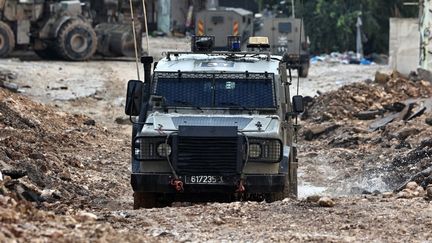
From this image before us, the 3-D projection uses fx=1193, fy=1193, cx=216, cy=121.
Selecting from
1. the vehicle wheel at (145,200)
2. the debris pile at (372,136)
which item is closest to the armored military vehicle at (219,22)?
the debris pile at (372,136)

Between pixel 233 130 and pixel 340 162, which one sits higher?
pixel 233 130

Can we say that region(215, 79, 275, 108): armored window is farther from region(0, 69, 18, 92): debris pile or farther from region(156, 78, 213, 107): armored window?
region(0, 69, 18, 92): debris pile

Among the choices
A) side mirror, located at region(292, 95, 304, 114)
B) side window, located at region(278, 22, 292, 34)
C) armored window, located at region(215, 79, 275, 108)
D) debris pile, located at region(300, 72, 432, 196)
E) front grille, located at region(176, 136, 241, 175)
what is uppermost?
armored window, located at region(215, 79, 275, 108)

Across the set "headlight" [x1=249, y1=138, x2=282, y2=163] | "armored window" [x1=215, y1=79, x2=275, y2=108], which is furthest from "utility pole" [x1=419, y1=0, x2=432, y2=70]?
"headlight" [x1=249, y1=138, x2=282, y2=163]

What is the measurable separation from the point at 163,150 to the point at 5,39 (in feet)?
83.3

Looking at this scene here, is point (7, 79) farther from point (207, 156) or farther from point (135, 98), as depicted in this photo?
point (207, 156)

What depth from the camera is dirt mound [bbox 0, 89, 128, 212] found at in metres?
15.0

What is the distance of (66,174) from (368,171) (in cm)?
556

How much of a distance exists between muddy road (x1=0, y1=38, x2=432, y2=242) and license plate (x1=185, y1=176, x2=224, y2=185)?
0.30 meters

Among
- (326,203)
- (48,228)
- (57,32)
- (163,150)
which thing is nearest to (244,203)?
(326,203)

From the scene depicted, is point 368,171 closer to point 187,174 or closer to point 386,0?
point 187,174

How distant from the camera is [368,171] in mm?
20047

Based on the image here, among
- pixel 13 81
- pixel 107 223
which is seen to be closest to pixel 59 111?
pixel 13 81

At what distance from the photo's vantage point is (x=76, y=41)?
130ft
